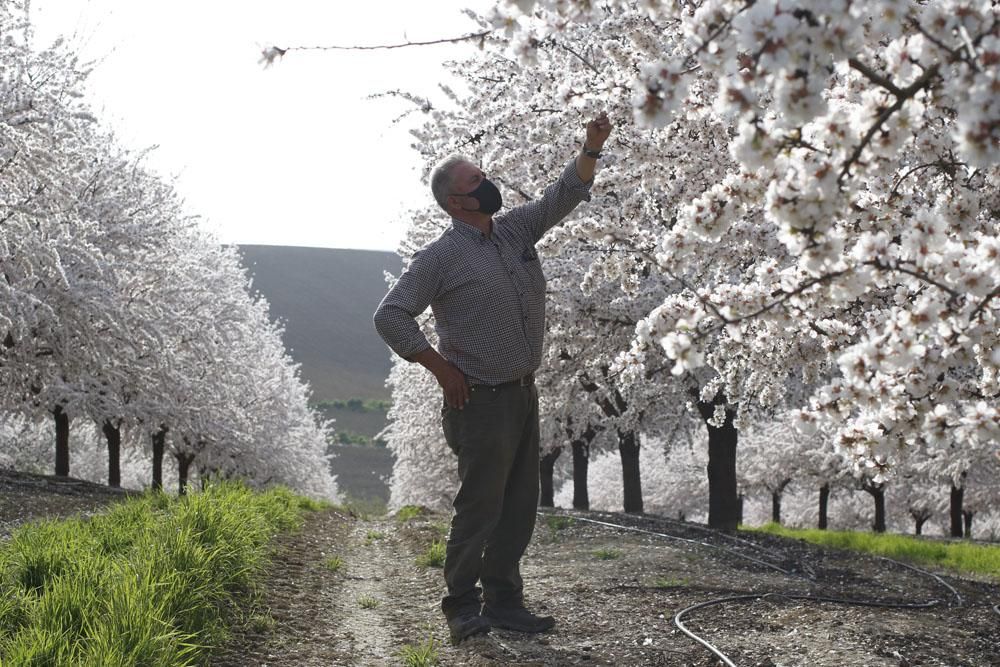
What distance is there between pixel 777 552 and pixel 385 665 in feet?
24.4

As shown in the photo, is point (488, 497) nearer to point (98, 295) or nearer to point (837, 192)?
point (837, 192)

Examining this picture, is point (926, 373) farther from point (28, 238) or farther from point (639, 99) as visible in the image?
point (28, 238)

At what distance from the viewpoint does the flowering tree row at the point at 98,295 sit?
13.4 metres

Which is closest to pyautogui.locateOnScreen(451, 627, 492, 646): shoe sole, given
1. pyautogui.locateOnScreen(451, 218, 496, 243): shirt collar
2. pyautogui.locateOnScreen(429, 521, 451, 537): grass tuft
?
pyautogui.locateOnScreen(451, 218, 496, 243): shirt collar

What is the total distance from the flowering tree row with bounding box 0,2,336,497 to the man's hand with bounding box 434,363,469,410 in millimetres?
8992

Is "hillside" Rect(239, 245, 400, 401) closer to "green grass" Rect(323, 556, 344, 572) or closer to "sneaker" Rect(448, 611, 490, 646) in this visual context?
"green grass" Rect(323, 556, 344, 572)

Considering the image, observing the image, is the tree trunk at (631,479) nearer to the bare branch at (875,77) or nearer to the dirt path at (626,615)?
the dirt path at (626,615)

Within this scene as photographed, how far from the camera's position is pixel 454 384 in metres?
4.59

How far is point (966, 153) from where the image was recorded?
190cm

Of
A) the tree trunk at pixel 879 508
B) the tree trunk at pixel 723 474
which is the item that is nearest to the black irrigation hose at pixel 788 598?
the tree trunk at pixel 723 474

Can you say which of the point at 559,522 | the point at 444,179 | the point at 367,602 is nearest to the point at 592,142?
the point at 444,179

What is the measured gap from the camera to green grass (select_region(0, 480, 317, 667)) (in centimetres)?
345

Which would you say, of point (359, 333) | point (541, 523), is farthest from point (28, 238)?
point (359, 333)

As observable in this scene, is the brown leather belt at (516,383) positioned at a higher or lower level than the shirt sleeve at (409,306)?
lower
